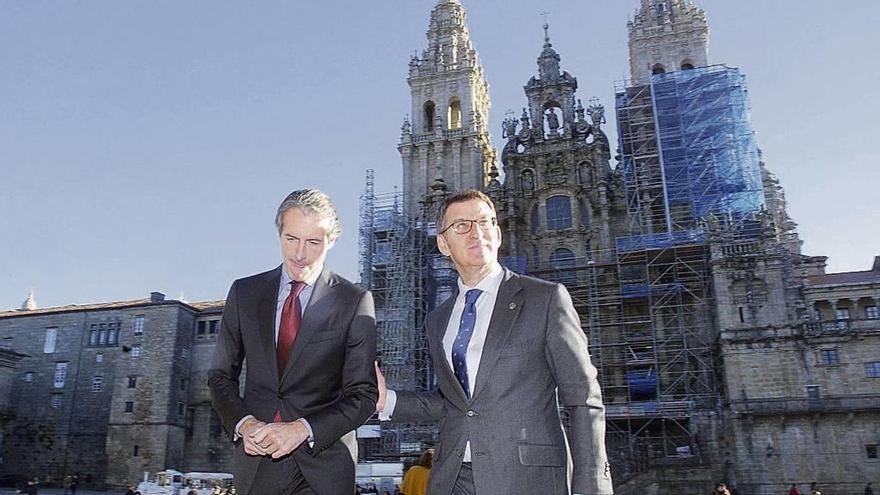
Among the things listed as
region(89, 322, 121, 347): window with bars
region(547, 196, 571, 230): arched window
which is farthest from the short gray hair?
region(89, 322, 121, 347): window with bars

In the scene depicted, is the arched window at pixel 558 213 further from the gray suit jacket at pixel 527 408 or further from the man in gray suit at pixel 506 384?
the gray suit jacket at pixel 527 408

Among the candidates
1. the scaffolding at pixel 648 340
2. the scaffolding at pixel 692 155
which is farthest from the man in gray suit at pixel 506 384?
the scaffolding at pixel 692 155

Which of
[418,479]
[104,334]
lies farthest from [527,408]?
[104,334]

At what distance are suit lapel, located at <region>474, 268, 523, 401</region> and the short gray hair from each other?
123cm

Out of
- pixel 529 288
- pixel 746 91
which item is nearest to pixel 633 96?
pixel 746 91

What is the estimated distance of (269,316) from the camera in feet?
15.5

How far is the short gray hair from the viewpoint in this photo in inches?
186

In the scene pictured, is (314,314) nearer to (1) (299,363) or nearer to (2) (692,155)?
(1) (299,363)

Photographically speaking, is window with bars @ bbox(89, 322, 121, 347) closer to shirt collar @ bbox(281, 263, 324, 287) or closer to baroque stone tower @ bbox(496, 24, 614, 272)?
baroque stone tower @ bbox(496, 24, 614, 272)

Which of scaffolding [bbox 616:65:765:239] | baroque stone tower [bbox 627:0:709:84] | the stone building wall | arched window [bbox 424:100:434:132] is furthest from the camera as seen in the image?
arched window [bbox 424:100:434:132]

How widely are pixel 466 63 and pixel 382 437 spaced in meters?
25.4

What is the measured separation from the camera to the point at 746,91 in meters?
41.6

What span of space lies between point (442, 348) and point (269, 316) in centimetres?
115

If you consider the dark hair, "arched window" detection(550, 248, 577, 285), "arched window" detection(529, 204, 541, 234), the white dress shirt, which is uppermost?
"arched window" detection(529, 204, 541, 234)
